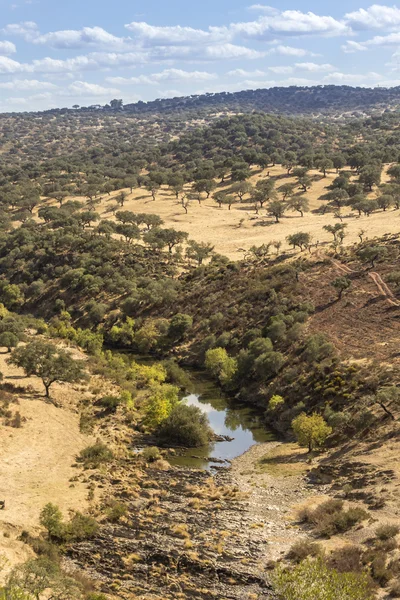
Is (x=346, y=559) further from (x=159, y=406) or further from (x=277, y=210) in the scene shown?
(x=277, y=210)

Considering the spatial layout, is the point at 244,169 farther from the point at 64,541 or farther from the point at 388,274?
the point at 64,541

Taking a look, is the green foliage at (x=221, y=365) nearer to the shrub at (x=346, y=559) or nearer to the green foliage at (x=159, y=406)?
the green foliage at (x=159, y=406)

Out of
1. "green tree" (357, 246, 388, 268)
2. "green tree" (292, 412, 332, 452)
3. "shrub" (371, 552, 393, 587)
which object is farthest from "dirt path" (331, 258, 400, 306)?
"shrub" (371, 552, 393, 587)

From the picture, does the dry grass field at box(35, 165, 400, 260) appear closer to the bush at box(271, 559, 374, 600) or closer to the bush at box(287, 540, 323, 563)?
the bush at box(287, 540, 323, 563)

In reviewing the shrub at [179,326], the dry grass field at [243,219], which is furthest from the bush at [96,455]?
the dry grass field at [243,219]

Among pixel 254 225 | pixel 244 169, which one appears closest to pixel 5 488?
pixel 254 225
